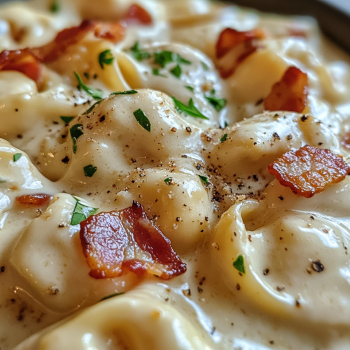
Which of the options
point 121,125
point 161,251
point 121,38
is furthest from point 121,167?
point 121,38

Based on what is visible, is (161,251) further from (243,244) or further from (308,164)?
(308,164)

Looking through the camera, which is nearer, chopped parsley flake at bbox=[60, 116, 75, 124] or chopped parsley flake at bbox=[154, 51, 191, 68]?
chopped parsley flake at bbox=[60, 116, 75, 124]

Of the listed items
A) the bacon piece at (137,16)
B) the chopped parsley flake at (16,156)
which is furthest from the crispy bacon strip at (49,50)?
the chopped parsley flake at (16,156)

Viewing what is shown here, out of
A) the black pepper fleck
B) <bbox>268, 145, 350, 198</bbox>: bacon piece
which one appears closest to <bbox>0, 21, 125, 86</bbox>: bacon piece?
<bbox>268, 145, 350, 198</bbox>: bacon piece

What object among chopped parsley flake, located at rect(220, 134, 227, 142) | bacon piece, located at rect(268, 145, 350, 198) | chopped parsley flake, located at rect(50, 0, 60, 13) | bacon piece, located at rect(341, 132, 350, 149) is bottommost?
chopped parsley flake, located at rect(50, 0, 60, 13)

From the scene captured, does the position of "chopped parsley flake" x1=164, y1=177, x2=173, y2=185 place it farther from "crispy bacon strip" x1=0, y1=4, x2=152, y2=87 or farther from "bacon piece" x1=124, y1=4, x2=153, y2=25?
"bacon piece" x1=124, y1=4, x2=153, y2=25

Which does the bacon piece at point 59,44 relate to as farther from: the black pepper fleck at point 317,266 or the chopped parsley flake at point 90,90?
the black pepper fleck at point 317,266
